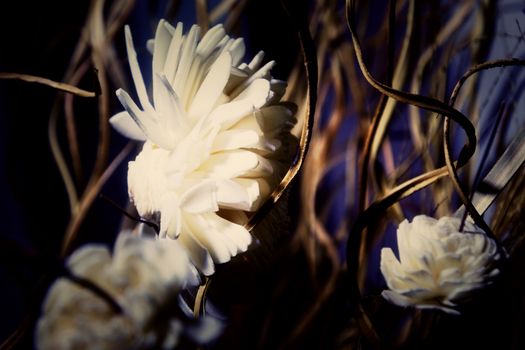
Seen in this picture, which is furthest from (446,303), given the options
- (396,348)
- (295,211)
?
(295,211)

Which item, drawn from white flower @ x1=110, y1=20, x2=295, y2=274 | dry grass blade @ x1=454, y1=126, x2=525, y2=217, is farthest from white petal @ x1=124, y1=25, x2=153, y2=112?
dry grass blade @ x1=454, y1=126, x2=525, y2=217

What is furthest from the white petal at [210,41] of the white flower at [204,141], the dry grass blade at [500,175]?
the dry grass blade at [500,175]

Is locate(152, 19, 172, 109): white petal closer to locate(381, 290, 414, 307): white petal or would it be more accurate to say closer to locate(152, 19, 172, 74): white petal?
locate(152, 19, 172, 74): white petal

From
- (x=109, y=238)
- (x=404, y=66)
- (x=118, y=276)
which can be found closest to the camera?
(x=118, y=276)

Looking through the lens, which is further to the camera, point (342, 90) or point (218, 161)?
point (342, 90)

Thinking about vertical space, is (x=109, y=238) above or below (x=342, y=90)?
below

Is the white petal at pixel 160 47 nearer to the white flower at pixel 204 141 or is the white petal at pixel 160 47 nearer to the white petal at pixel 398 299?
the white flower at pixel 204 141

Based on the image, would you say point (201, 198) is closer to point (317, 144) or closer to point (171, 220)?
point (171, 220)

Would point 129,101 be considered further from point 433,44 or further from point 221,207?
point 433,44
